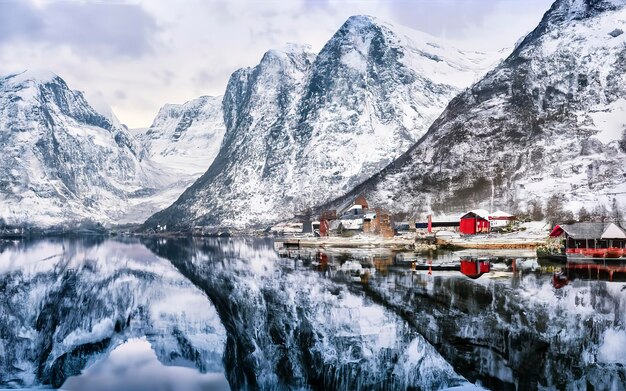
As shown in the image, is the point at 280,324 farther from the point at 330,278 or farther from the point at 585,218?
the point at 585,218

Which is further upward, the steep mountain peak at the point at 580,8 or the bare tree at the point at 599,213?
the steep mountain peak at the point at 580,8

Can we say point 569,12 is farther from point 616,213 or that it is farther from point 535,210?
point 616,213

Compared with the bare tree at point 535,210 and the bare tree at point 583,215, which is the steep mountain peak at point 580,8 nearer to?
the bare tree at point 535,210

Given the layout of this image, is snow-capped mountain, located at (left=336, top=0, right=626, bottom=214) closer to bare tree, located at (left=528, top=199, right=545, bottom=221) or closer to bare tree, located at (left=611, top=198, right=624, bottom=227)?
bare tree, located at (left=611, top=198, right=624, bottom=227)

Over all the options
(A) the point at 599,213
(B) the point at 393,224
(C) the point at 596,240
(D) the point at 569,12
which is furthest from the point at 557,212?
(D) the point at 569,12

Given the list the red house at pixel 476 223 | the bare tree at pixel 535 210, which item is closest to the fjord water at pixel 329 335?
the red house at pixel 476 223

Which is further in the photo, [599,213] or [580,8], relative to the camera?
[580,8]
